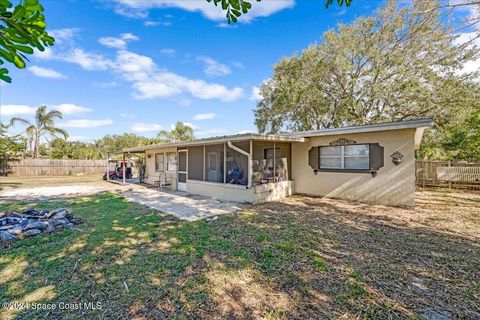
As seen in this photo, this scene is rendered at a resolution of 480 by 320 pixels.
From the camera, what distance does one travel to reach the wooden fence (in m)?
10.0

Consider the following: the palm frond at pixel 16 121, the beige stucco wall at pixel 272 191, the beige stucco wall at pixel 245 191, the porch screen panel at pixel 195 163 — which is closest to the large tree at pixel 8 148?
the palm frond at pixel 16 121

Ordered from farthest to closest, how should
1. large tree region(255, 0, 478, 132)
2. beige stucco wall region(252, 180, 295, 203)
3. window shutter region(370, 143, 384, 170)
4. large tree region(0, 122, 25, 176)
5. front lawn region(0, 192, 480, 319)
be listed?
1. large tree region(0, 122, 25, 176)
2. large tree region(255, 0, 478, 132)
3. beige stucco wall region(252, 180, 295, 203)
4. window shutter region(370, 143, 384, 170)
5. front lawn region(0, 192, 480, 319)

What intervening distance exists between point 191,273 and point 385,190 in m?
6.86

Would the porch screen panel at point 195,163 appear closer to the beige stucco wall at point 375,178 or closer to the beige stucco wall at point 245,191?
the beige stucco wall at point 245,191

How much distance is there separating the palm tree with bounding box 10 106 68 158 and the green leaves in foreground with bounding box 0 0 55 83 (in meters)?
27.5

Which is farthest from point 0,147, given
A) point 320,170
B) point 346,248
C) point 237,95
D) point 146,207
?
point 346,248

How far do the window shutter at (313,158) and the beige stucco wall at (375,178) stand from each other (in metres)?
0.14

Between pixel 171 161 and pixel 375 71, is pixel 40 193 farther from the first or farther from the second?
pixel 375 71

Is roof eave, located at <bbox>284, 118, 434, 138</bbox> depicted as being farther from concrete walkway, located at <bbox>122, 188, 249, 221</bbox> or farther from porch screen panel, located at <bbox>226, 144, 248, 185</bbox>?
concrete walkway, located at <bbox>122, 188, 249, 221</bbox>

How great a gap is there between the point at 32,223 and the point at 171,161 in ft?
24.8

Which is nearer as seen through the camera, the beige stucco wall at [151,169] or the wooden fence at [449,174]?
the wooden fence at [449,174]

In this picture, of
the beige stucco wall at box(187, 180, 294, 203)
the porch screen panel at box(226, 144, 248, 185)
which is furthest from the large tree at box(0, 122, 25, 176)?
the porch screen panel at box(226, 144, 248, 185)

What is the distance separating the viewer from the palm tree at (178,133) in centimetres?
2463

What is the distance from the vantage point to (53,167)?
2083cm
